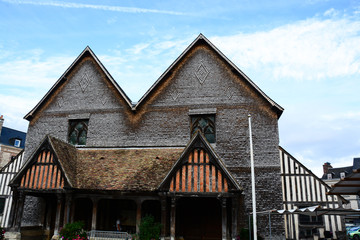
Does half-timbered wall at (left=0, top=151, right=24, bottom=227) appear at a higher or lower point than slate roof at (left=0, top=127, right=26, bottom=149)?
lower

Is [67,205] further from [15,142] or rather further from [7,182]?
[15,142]

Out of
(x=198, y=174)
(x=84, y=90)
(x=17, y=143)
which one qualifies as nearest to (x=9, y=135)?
(x=17, y=143)

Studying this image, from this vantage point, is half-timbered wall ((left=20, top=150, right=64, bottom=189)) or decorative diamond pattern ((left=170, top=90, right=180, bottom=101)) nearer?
half-timbered wall ((left=20, top=150, right=64, bottom=189))

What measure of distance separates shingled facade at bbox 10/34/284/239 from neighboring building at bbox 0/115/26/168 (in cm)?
2631

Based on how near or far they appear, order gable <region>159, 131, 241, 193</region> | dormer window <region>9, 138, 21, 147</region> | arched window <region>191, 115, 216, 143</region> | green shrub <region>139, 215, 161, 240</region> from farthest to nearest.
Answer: dormer window <region>9, 138, 21, 147</region>, arched window <region>191, 115, 216, 143</region>, gable <region>159, 131, 241, 193</region>, green shrub <region>139, 215, 161, 240</region>

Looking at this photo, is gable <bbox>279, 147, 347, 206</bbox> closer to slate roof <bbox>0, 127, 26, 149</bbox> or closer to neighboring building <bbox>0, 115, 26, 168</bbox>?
neighboring building <bbox>0, 115, 26, 168</bbox>

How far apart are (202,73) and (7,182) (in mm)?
16137

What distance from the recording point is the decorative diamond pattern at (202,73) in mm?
19453

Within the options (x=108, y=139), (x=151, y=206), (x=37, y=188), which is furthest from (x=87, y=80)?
(x=151, y=206)

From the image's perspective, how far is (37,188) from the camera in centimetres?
1555

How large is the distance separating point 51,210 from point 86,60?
11.1 metres

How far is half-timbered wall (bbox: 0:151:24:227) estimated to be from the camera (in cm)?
2045

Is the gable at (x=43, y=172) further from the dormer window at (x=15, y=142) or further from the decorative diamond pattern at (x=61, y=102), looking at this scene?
the dormer window at (x=15, y=142)

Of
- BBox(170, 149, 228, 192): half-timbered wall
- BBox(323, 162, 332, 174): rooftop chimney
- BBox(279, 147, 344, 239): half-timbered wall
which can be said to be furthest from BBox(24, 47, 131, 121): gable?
BBox(323, 162, 332, 174): rooftop chimney
